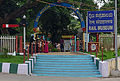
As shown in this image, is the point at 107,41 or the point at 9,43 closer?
the point at 9,43

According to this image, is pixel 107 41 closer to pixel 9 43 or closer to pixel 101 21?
pixel 101 21

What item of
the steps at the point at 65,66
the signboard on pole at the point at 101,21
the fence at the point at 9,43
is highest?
the signboard on pole at the point at 101,21

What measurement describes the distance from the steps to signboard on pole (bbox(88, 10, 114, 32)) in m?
5.52

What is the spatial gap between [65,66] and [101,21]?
7.81m

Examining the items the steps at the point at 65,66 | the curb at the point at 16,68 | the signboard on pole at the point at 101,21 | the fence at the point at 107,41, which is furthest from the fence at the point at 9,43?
the fence at the point at 107,41

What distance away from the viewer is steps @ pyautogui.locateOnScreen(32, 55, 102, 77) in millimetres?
14441

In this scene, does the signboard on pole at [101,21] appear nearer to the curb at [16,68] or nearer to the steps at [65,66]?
the steps at [65,66]

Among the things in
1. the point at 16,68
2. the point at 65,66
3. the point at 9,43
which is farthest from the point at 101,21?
the point at 16,68

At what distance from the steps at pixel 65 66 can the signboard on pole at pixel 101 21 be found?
217 inches

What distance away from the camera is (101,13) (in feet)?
70.6

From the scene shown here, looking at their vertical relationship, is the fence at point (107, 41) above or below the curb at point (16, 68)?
above

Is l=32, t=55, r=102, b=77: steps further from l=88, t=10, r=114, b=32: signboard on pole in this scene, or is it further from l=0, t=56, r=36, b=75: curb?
l=88, t=10, r=114, b=32: signboard on pole

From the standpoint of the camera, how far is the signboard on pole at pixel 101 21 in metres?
21.4

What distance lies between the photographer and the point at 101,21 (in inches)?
853
